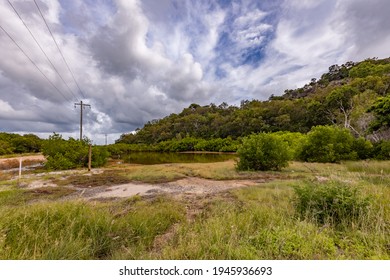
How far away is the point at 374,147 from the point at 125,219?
1221 inches

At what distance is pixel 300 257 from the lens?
9.09 ft

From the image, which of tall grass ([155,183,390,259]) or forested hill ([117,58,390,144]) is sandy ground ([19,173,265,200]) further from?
forested hill ([117,58,390,144])

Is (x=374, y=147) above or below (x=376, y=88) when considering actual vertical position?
below

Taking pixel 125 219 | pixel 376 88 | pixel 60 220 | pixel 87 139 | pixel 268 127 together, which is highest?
pixel 376 88

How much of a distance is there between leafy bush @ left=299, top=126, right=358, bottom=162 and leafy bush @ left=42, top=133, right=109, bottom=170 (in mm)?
28275

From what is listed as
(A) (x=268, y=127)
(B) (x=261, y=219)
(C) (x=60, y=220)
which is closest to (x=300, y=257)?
(B) (x=261, y=219)

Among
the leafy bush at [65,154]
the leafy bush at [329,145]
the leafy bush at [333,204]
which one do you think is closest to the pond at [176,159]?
the leafy bush at [65,154]

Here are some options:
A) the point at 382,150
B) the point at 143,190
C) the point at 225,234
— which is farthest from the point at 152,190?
the point at 382,150

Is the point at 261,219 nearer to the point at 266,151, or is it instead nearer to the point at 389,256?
the point at 389,256

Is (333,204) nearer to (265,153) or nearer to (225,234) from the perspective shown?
(225,234)

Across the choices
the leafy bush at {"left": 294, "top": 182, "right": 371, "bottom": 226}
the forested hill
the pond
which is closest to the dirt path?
the leafy bush at {"left": 294, "top": 182, "right": 371, "bottom": 226}

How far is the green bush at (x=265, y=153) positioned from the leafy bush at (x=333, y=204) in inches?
565

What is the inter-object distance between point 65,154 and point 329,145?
104ft

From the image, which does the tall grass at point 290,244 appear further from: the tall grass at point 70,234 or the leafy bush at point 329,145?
the leafy bush at point 329,145
